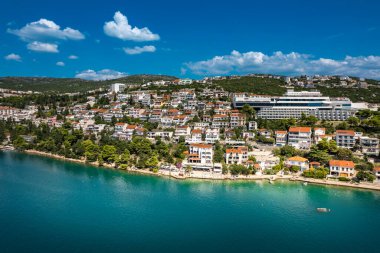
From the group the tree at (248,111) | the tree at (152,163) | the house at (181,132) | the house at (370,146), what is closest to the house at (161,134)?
the house at (181,132)

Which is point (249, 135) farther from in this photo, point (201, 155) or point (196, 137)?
point (201, 155)

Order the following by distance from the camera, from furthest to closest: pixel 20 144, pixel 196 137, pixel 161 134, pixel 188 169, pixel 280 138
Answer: pixel 20 144
pixel 161 134
pixel 196 137
pixel 280 138
pixel 188 169

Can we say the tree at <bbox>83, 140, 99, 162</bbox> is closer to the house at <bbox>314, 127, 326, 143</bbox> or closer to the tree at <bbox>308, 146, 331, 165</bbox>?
the tree at <bbox>308, 146, 331, 165</bbox>

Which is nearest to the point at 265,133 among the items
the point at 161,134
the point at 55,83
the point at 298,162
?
the point at 298,162

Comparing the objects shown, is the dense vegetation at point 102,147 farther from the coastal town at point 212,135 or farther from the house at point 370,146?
the house at point 370,146

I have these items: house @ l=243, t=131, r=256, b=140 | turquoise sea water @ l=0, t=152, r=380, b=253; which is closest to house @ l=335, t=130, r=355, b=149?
turquoise sea water @ l=0, t=152, r=380, b=253

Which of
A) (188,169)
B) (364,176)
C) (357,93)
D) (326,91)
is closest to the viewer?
(364,176)

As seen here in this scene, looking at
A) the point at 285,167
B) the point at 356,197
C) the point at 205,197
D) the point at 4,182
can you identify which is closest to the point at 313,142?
the point at 285,167
